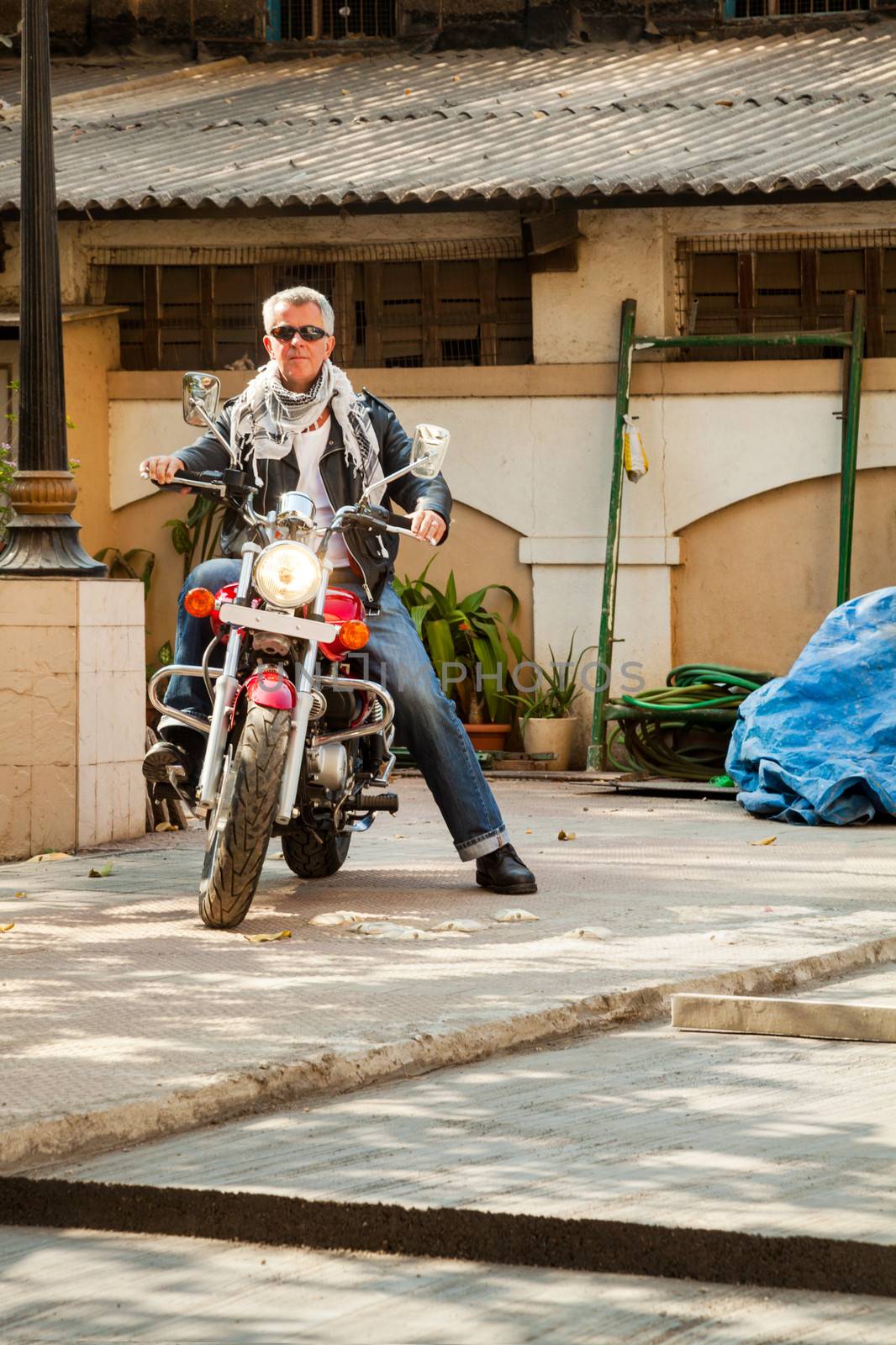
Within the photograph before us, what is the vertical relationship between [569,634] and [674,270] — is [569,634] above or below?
below

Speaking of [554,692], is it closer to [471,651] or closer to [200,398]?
[471,651]

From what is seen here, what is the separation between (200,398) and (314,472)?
0.59m

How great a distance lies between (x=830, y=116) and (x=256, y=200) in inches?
164

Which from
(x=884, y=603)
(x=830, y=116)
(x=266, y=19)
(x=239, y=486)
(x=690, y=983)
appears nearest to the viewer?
(x=690, y=983)

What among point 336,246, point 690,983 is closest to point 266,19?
point 336,246

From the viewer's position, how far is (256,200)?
1296cm

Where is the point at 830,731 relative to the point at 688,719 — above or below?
above

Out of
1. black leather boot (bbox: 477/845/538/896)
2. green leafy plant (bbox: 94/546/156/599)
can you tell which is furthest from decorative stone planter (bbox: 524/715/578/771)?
black leather boot (bbox: 477/845/538/896)

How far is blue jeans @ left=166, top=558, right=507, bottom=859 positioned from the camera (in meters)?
6.72

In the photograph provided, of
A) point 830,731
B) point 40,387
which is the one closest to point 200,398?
point 40,387

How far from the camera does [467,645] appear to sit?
526 inches

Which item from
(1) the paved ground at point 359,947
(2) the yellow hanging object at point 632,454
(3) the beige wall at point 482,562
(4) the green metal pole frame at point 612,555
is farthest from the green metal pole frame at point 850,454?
(1) the paved ground at point 359,947

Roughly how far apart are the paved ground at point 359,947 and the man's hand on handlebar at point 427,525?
1228 mm

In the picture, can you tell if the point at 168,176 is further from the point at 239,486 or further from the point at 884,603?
the point at 239,486
